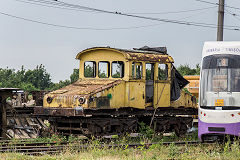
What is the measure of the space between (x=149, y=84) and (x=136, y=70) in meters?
0.98

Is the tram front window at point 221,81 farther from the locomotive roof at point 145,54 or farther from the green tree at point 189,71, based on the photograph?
the green tree at point 189,71

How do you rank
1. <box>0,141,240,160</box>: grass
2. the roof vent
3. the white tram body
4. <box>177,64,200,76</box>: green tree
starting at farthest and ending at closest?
<box>177,64,200,76</box>: green tree < the roof vent < the white tram body < <box>0,141,240,160</box>: grass

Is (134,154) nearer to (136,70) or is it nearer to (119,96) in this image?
(119,96)

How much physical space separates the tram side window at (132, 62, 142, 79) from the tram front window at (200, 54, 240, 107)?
3446mm

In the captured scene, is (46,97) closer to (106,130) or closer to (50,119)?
(50,119)

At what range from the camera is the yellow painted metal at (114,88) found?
16.4 m

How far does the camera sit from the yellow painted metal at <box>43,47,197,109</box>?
16.4 m

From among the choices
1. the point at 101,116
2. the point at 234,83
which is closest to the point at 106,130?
the point at 101,116

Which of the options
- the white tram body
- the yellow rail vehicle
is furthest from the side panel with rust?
the white tram body

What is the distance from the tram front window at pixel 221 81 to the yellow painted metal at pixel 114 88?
3442mm

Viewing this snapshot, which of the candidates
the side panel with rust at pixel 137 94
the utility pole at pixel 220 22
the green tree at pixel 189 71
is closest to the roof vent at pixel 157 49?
the side panel with rust at pixel 137 94

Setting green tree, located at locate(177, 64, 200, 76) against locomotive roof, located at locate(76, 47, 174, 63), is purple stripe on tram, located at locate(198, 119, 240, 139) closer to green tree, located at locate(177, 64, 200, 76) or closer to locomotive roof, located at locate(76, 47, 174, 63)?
locomotive roof, located at locate(76, 47, 174, 63)

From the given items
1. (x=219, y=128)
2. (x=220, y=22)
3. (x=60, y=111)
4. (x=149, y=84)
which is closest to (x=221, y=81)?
(x=219, y=128)

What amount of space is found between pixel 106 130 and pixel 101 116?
64 cm
